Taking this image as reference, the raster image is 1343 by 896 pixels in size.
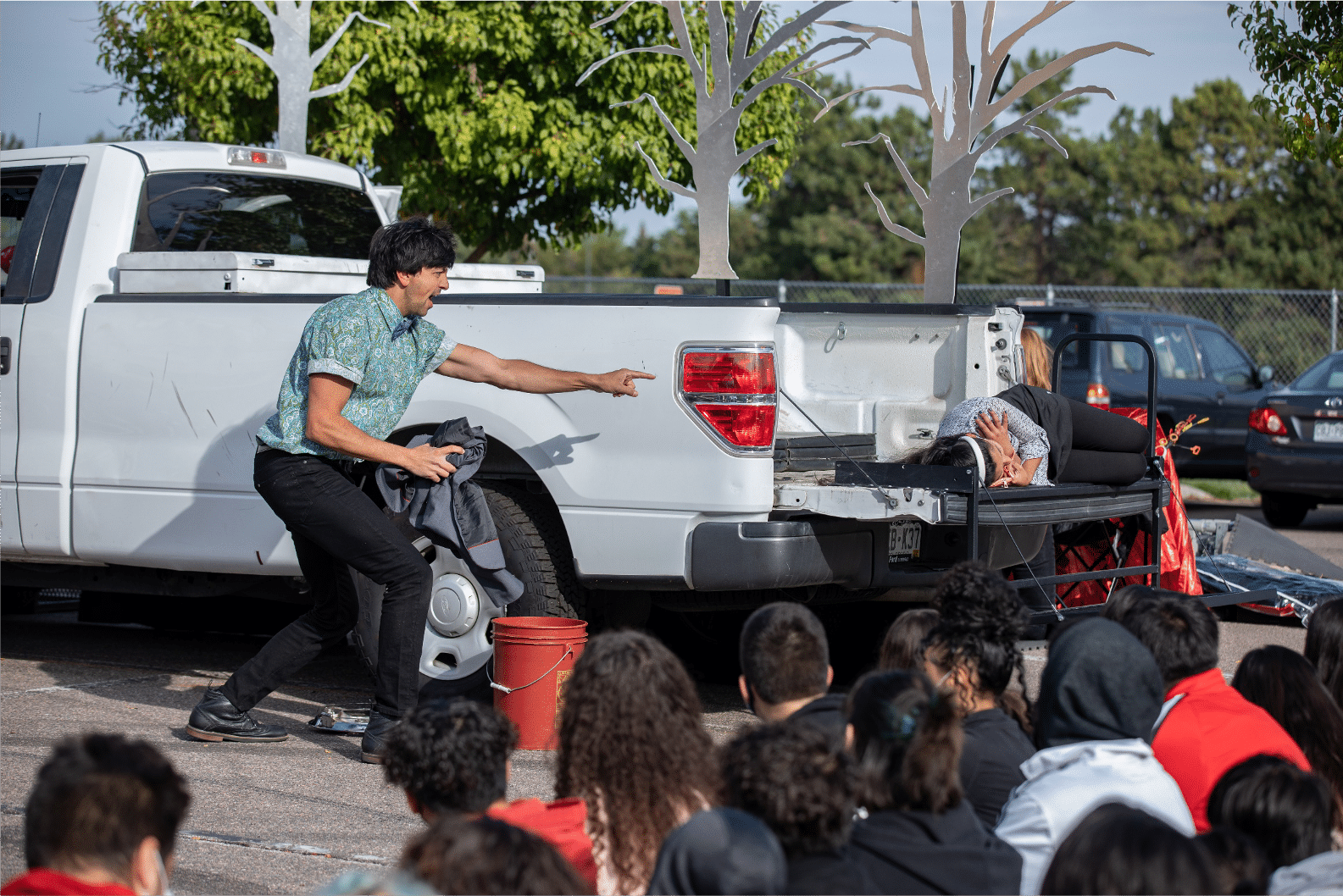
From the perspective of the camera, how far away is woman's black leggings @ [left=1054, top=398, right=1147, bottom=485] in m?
5.45

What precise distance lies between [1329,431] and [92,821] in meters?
11.5

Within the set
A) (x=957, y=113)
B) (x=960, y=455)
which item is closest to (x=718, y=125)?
(x=957, y=113)

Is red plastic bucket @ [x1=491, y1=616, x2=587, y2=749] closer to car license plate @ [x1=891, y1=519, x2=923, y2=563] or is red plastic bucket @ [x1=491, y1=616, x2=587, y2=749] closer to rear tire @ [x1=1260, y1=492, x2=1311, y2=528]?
car license plate @ [x1=891, y1=519, x2=923, y2=563]

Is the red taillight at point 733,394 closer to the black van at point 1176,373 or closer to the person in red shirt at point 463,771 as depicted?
the person in red shirt at point 463,771

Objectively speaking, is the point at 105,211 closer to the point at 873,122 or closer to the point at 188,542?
the point at 188,542

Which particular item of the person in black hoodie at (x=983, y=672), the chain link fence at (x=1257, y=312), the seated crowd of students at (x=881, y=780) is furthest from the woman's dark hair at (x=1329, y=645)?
the chain link fence at (x=1257, y=312)

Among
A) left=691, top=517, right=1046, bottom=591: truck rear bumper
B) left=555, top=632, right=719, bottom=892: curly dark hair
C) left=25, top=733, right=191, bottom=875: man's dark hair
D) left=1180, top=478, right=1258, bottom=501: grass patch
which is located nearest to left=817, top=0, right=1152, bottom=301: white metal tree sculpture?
left=691, top=517, right=1046, bottom=591: truck rear bumper

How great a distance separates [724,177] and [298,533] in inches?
117

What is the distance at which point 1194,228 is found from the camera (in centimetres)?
4112

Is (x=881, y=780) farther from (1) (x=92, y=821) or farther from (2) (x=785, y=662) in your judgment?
(1) (x=92, y=821)

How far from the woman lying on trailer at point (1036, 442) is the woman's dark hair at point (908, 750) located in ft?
8.71

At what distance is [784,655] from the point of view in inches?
116

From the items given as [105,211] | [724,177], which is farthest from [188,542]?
[724,177]

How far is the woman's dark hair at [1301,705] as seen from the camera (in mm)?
2996
